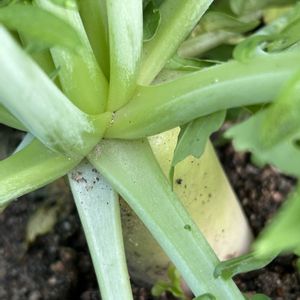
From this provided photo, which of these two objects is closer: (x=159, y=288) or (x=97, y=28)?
(x=97, y=28)


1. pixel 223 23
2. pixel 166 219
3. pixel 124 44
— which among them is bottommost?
pixel 166 219

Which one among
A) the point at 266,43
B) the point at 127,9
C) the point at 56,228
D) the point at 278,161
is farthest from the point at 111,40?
the point at 56,228

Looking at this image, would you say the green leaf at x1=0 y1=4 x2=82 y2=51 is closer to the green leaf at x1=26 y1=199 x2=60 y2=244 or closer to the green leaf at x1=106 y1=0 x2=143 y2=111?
the green leaf at x1=106 y1=0 x2=143 y2=111

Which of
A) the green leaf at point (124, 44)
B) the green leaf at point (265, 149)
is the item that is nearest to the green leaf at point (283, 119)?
the green leaf at point (265, 149)

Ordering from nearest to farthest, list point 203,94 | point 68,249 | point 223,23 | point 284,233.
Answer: point 284,233 → point 203,94 → point 223,23 → point 68,249

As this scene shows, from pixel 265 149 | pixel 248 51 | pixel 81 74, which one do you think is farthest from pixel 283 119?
pixel 81 74

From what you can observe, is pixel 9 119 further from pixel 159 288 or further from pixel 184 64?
pixel 159 288

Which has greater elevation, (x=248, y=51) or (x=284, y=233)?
(x=248, y=51)
